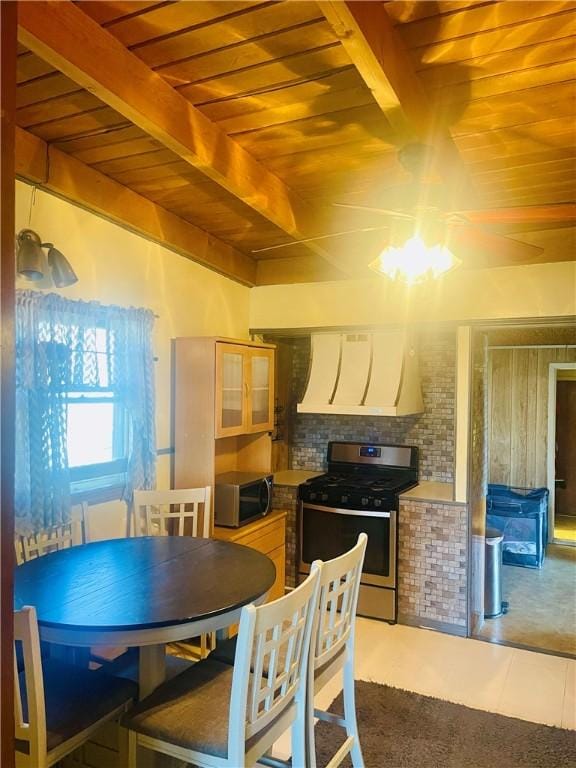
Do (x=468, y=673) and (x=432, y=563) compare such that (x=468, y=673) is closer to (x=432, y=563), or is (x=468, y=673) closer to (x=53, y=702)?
(x=432, y=563)

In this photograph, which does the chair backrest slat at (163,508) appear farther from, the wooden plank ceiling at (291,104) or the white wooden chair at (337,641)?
the wooden plank ceiling at (291,104)

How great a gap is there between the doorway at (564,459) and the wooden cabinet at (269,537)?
11.9 feet

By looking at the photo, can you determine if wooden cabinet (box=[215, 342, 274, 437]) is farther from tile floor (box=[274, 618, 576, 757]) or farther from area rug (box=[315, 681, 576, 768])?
area rug (box=[315, 681, 576, 768])

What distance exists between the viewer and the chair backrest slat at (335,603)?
1.90 meters

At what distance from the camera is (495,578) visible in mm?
4027

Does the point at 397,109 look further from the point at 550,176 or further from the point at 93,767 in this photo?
the point at 93,767

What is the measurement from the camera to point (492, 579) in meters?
4.02

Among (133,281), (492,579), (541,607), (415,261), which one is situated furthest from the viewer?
(541,607)

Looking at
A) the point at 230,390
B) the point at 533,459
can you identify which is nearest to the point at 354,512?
the point at 230,390

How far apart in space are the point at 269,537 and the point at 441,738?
163 cm

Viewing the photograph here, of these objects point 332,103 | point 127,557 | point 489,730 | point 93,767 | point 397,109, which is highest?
point 332,103

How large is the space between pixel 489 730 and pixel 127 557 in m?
1.90

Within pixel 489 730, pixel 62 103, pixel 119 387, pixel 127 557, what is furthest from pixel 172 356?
pixel 489 730

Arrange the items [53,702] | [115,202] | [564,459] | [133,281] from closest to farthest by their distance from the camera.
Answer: [53,702], [115,202], [133,281], [564,459]
